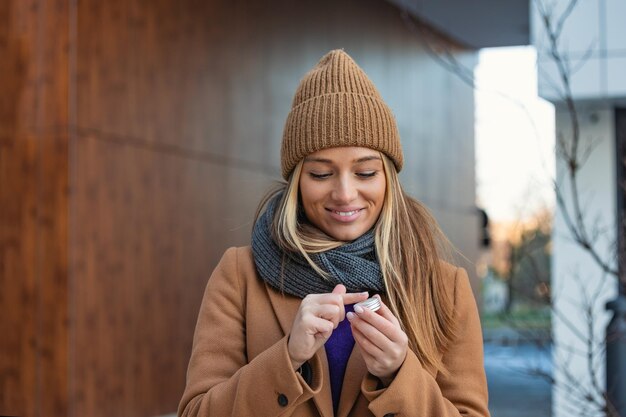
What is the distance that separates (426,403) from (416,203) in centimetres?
48

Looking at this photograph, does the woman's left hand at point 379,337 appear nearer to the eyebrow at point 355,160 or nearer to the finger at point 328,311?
the finger at point 328,311

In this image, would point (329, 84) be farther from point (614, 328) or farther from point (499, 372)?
point (499, 372)

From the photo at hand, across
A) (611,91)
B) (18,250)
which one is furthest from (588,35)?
(18,250)

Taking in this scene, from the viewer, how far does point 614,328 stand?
5047 mm

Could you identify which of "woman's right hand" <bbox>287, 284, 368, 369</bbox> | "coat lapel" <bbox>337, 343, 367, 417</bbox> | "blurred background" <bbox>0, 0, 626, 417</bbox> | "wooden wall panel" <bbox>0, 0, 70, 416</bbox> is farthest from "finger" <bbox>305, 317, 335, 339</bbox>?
"wooden wall panel" <bbox>0, 0, 70, 416</bbox>

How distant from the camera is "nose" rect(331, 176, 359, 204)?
2.12m

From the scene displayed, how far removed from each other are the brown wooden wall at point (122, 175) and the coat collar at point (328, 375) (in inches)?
223

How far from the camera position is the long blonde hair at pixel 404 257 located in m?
2.15

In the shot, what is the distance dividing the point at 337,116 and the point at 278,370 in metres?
0.56

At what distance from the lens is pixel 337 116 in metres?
2.18

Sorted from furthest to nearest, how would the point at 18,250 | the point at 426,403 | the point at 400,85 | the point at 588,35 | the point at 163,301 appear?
the point at 400,85, the point at 163,301, the point at 588,35, the point at 18,250, the point at 426,403

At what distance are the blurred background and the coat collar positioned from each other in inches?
122

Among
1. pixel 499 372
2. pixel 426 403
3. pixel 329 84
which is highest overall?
pixel 329 84

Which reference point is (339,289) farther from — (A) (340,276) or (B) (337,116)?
(B) (337,116)
